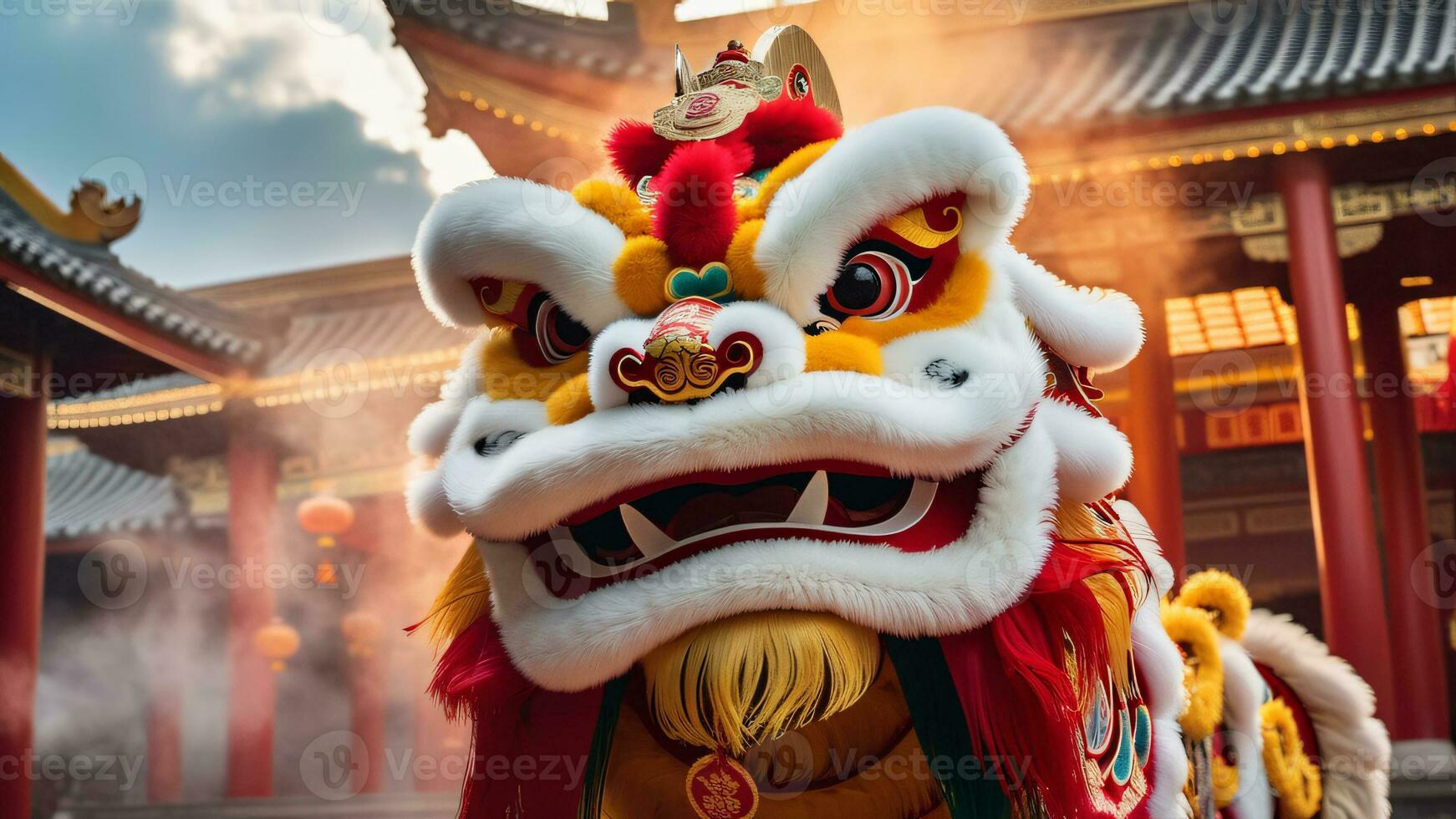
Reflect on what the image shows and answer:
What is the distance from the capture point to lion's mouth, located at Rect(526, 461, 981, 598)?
1.37m

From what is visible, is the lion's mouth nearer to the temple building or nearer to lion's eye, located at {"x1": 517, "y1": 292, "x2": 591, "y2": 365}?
lion's eye, located at {"x1": 517, "y1": 292, "x2": 591, "y2": 365}

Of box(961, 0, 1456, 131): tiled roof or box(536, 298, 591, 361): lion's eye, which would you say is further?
box(961, 0, 1456, 131): tiled roof

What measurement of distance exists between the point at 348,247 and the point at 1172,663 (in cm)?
686

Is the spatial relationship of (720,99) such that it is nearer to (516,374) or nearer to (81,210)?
(516,374)

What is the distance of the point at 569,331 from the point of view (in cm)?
157

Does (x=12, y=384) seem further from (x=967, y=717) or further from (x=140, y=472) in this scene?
(x=967, y=717)

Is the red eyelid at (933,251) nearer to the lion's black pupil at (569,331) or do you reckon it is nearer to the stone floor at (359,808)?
the lion's black pupil at (569,331)

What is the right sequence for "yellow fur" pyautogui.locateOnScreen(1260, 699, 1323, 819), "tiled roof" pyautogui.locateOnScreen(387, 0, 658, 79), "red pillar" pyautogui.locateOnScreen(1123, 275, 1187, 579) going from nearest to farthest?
"yellow fur" pyautogui.locateOnScreen(1260, 699, 1323, 819) < "tiled roof" pyautogui.locateOnScreen(387, 0, 658, 79) < "red pillar" pyautogui.locateOnScreen(1123, 275, 1187, 579)

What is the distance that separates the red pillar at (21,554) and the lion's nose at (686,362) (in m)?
5.22

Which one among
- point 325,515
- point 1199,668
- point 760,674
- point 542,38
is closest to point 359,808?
point 325,515

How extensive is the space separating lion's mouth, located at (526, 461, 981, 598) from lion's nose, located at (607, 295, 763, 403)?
10 cm

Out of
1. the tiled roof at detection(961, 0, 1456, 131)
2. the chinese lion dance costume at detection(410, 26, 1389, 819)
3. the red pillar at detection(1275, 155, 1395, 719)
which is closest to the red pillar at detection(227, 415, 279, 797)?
the tiled roof at detection(961, 0, 1456, 131)

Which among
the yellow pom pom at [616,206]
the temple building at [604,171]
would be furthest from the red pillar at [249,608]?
the yellow pom pom at [616,206]

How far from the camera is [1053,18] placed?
6.34 metres
